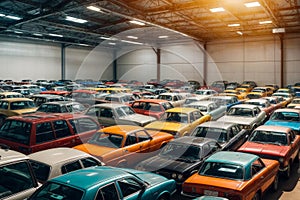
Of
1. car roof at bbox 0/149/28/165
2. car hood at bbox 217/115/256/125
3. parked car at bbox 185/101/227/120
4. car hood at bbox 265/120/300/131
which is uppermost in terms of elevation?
parked car at bbox 185/101/227/120

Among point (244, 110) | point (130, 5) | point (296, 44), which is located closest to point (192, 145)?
point (244, 110)

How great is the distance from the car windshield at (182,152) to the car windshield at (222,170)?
81cm

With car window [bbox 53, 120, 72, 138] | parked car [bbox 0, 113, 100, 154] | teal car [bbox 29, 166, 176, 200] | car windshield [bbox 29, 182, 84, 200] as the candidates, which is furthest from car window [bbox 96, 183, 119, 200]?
car window [bbox 53, 120, 72, 138]

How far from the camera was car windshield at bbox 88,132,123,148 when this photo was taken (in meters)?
7.15

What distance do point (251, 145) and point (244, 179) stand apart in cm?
268

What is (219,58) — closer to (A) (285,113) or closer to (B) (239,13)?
(B) (239,13)

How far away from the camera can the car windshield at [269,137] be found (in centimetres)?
785

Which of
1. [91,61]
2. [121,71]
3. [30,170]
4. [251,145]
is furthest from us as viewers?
[121,71]

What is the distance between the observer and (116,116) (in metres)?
10.7

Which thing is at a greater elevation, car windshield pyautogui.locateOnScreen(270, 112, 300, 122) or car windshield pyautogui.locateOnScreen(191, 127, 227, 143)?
car windshield pyautogui.locateOnScreen(270, 112, 300, 122)

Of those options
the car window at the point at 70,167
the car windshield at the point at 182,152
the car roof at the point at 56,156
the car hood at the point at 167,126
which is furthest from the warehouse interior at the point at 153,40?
the car window at the point at 70,167

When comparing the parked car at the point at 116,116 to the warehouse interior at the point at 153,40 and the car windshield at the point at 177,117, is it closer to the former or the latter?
the car windshield at the point at 177,117

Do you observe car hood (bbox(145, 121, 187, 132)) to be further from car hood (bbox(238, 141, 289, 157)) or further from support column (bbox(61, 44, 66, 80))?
support column (bbox(61, 44, 66, 80))

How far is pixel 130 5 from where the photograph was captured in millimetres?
19859
